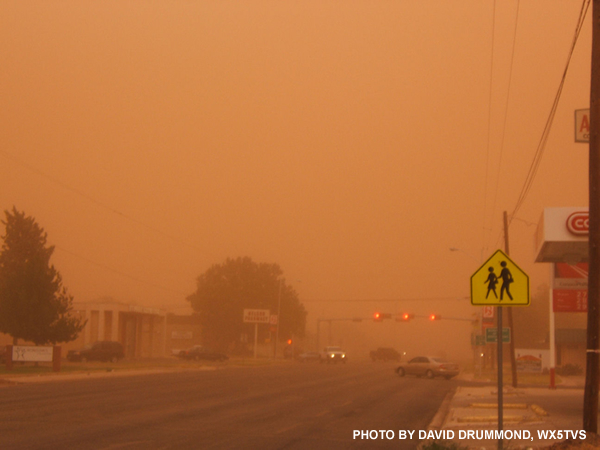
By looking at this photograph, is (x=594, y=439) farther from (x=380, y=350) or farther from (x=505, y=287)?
(x=380, y=350)

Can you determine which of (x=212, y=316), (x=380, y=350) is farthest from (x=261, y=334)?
(x=380, y=350)

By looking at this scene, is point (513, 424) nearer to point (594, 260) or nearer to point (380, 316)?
point (594, 260)

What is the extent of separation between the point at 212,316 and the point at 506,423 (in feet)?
290

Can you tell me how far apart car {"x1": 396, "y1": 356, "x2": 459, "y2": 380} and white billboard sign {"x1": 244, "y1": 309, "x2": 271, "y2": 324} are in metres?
40.2

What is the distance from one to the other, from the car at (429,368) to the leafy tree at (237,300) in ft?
169

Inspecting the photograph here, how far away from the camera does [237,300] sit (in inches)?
4117

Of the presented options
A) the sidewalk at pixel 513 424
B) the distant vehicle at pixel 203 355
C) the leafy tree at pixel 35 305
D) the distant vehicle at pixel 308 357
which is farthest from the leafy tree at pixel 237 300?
the sidewalk at pixel 513 424

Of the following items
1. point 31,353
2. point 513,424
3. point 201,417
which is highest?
point 513,424

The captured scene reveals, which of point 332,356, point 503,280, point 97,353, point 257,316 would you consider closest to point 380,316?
point 332,356

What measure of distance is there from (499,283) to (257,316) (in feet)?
259

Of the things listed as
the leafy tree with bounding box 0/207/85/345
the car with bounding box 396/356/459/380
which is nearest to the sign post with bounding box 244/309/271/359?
the car with bounding box 396/356/459/380

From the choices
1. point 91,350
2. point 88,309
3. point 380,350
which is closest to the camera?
point 91,350

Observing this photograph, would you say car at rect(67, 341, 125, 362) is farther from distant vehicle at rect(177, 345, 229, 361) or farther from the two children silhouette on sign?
the two children silhouette on sign

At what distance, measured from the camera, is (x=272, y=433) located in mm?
15352
